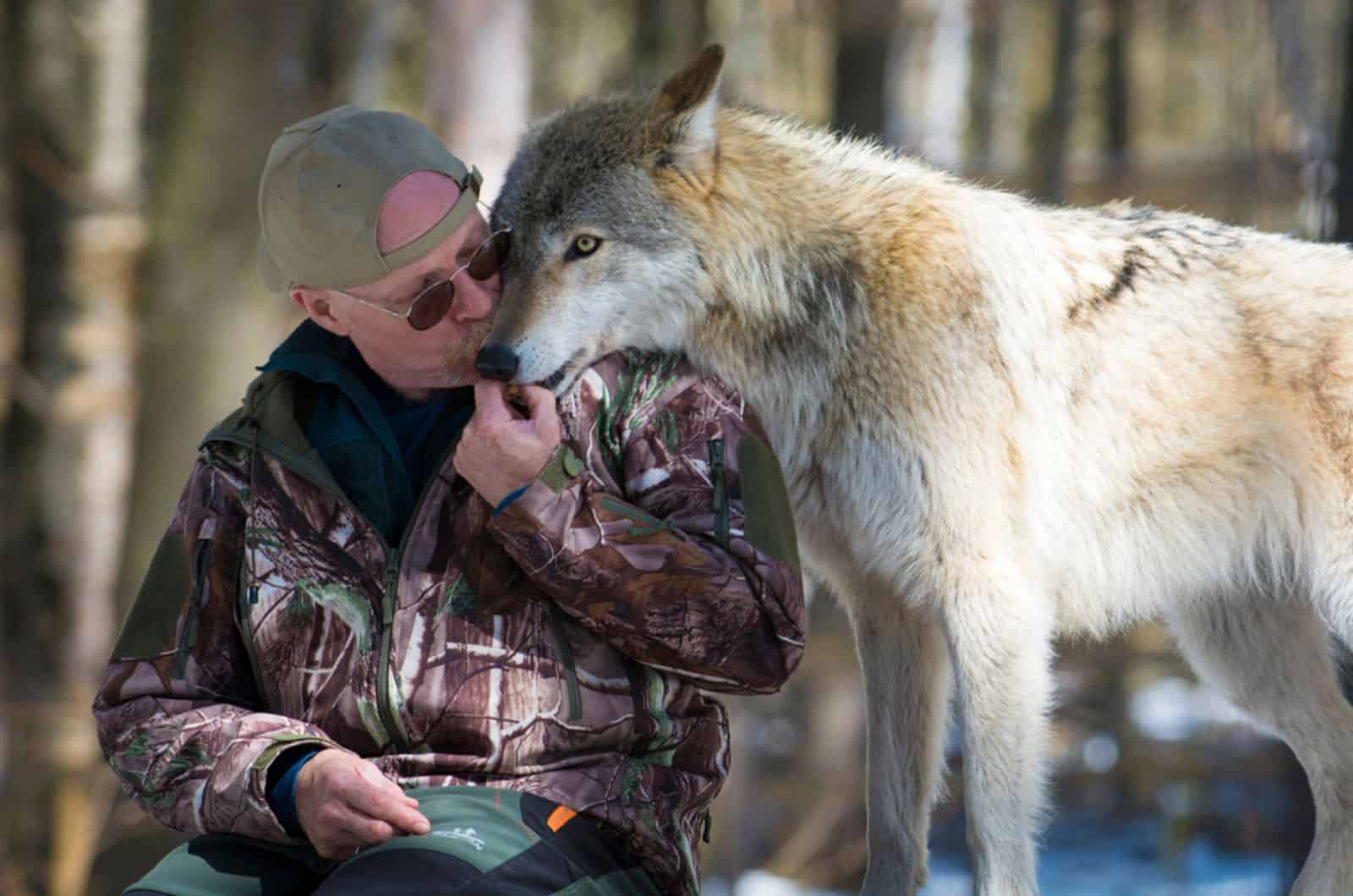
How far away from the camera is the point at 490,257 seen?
221 centimetres

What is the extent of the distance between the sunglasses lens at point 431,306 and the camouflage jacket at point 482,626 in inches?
9.0

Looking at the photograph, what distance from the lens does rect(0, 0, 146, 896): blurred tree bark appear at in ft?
25.3

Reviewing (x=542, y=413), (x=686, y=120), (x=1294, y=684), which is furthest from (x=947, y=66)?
(x=542, y=413)

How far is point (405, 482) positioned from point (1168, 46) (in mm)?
18236

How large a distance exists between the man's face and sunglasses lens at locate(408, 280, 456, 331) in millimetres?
15

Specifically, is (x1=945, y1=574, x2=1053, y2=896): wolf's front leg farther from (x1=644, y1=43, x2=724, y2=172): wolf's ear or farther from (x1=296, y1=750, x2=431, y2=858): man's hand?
(x1=296, y1=750, x2=431, y2=858): man's hand

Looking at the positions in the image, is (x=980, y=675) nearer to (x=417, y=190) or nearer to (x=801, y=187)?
(x=801, y=187)

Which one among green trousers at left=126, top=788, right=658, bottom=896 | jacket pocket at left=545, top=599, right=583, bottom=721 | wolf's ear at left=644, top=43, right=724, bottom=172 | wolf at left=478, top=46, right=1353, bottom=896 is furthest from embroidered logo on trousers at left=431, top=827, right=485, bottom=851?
wolf's ear at left=644, top=43, right=724, bottom=172

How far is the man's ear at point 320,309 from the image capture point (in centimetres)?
212

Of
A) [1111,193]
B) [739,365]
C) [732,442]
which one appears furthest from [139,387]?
[1111,193]

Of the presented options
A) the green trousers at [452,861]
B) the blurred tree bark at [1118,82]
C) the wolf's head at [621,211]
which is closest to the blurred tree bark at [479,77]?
the wolf's head at [621,211]

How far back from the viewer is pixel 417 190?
6.66 feet

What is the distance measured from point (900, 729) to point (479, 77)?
3872mm

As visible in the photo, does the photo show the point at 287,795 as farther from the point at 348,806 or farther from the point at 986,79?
the point at 986,79
